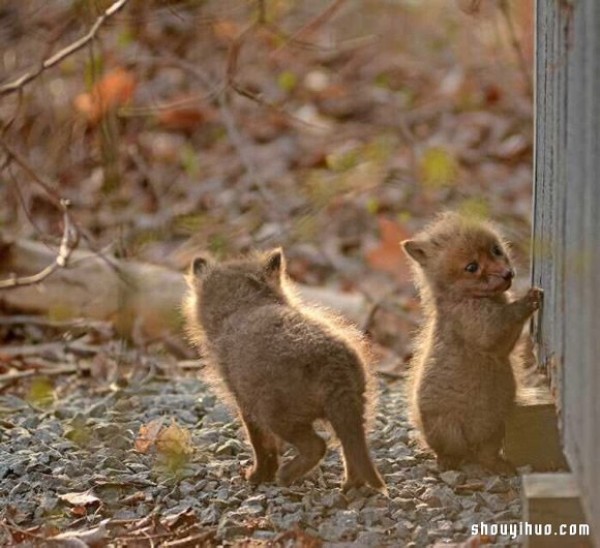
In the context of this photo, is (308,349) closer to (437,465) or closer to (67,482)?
(437,465)

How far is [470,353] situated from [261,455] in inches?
36.5

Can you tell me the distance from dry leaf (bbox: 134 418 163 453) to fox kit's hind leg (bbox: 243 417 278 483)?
2.24ft

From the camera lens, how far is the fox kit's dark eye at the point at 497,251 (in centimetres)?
560

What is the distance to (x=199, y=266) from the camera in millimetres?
6199

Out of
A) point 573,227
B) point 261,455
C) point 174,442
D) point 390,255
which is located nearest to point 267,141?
point 390,255

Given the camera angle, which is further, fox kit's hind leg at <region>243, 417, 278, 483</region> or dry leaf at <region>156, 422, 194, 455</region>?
dry leaf at <region>156, 422, 194, 455</region>

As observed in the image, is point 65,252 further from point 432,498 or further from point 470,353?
point 432,498

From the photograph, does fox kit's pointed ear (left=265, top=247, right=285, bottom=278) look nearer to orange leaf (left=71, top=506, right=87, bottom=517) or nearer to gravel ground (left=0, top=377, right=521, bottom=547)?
gravel ground (left=0, top=377, right=521, bottom=547)

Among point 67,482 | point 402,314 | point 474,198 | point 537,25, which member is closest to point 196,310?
point 67,482

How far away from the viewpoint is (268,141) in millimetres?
13023

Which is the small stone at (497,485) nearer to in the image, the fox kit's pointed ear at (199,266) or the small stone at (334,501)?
the small stone at (334,501)

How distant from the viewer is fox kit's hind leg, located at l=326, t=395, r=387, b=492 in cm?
503

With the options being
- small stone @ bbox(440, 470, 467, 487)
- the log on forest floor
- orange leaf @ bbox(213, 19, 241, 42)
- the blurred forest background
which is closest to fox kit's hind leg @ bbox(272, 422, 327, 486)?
small stone @ bbox(440, 470, 467, 487)

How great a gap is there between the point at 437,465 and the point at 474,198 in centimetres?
A: 519
